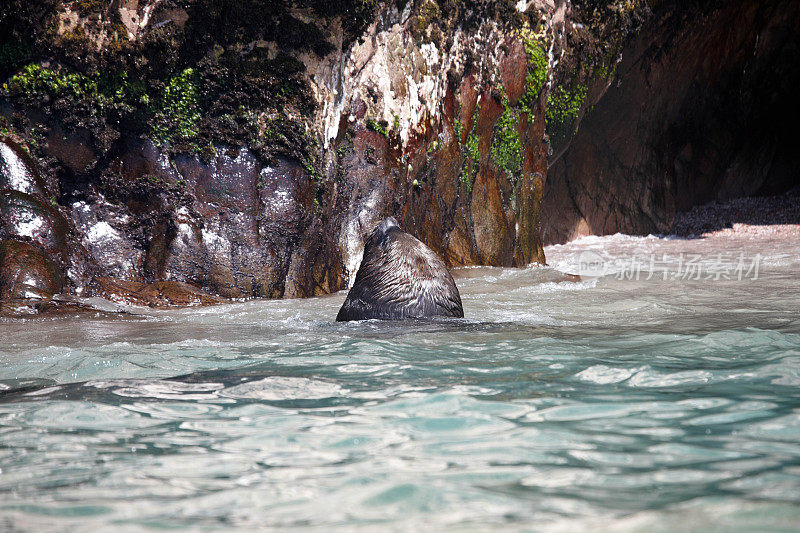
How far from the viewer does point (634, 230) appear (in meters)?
18.5

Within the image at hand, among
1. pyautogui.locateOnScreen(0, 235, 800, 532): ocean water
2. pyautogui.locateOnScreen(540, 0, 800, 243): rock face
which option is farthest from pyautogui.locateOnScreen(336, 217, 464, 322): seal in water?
pyautogui.locateOnScreen(540, 0, 800, 243): rock face

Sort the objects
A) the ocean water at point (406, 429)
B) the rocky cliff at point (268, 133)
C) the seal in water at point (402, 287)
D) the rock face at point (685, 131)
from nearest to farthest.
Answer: the ocean water at point (406, 429) → the seal in water at point (402, 287) → the rocky cliff at point (268, 133) → the rock face at point (685, 131)

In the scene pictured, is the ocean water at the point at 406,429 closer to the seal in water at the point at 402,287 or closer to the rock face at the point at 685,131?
the seal in water at the point at 402,287

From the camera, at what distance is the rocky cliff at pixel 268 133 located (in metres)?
7.86

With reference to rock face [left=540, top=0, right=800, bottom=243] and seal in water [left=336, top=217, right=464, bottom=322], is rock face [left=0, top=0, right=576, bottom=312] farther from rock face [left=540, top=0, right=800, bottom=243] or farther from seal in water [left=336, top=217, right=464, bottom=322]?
rock face [left=540, top=0, right=800, bottom=243]

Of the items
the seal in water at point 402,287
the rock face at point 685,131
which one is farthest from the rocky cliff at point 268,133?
the rock face at point 685,131

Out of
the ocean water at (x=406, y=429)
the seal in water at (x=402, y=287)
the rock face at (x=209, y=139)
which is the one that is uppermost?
the rock face at (x=209, y=139)

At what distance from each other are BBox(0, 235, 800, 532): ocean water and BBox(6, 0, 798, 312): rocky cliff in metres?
3.31

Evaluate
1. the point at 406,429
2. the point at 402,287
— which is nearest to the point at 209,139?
the point at 402,287

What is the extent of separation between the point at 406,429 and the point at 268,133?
276 inches

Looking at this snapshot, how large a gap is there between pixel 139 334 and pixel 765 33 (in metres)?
17.6

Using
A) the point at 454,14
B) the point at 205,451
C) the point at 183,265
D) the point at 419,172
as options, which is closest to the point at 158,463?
the point at 205,451

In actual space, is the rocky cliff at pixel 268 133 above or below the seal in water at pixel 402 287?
above

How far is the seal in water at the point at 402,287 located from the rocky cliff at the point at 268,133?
3077 millimetres
